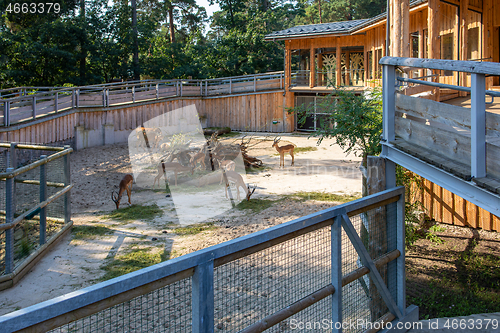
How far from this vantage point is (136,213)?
970 centimetres

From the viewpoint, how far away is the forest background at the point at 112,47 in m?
24.3

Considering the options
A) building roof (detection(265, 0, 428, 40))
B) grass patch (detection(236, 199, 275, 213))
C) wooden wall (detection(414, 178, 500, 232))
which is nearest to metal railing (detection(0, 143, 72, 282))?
grass patch (detection(236, 199, 275, 213))

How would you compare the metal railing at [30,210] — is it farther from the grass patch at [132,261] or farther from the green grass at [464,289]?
the green grass at [464,289]

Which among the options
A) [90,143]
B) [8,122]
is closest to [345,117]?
[8,122]

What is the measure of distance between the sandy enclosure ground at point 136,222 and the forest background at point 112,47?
11059 mm

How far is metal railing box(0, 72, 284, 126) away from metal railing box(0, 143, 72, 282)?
6040mm

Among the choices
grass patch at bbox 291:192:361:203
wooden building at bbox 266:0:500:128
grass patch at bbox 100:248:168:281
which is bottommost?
grass patch at bbox 100:248:168:281

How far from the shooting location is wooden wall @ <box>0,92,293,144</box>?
15414 millimetres

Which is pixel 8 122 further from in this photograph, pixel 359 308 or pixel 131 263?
pixel 359 308

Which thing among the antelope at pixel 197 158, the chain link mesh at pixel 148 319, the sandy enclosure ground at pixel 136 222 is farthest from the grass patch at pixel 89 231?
the antelope at pixel 197 158

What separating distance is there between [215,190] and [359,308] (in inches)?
288

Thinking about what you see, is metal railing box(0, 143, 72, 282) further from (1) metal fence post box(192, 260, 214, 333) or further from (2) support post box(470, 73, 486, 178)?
(2) support post box(470, 73, 486, 178)

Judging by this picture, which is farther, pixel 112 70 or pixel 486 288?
pixel 112 70

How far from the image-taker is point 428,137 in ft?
12.9
